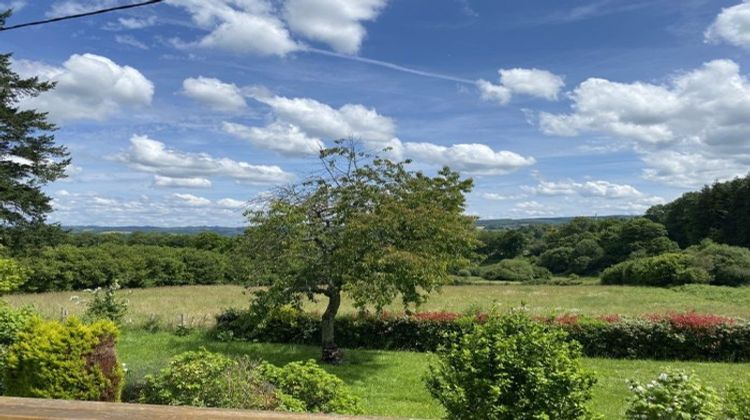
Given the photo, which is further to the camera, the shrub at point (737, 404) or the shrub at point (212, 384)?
the shrub at point (212, 384)

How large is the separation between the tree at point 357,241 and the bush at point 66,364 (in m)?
6.94

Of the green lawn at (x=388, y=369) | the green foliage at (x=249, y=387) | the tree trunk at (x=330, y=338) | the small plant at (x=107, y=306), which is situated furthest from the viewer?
the small plant at (x=107, y=306)

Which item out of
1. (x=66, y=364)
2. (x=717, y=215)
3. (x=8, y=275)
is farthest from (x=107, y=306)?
(x=717, y=215)

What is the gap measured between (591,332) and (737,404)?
44.1 ft

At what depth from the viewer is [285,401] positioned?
16.4 ft

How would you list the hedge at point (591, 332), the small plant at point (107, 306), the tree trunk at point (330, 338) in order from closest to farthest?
the tree trunk at point (330, 338) < the hedge at point (591, 332) < the small plant at point (107, 306)

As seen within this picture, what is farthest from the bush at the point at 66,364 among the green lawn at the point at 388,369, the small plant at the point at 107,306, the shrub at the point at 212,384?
the small plant at the point at 107,306

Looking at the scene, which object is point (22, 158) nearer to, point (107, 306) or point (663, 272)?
point (107, 306)

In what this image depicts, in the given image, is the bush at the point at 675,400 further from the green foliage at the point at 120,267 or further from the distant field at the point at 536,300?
the green foliage at the point at 120,267

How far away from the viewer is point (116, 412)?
6.49 ft

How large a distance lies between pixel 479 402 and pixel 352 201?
1024 cm

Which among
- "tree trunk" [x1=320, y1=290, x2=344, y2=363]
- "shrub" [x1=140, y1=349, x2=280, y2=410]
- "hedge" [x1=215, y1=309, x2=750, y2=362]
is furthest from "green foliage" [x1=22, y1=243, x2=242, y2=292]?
"shrub" [x1=140, y1=349, x2=280, y2=410]

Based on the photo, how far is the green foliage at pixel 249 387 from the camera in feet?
17.0

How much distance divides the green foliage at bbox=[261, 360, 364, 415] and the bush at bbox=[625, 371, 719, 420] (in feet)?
8.09
